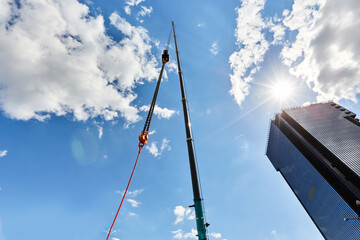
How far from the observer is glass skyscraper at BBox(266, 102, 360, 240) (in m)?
96.9

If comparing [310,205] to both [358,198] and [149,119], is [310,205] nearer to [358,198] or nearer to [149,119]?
[358,198]

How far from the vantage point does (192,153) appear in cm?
1081

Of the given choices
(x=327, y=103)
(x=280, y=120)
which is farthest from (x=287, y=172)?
(x=327, y=103)

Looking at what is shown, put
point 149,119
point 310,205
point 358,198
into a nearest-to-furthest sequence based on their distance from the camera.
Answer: point 149,119, point 358,198, point 310,205

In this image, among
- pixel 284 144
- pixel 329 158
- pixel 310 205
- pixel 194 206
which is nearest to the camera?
pixel 194 206

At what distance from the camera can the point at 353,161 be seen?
98.1 m

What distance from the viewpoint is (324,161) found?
10550cm

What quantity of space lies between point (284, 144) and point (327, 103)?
49185mm

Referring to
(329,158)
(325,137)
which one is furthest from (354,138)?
(329,158)

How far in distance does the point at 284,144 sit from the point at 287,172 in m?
26.8

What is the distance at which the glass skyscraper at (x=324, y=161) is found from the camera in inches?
3814

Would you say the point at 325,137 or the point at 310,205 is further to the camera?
the point at 310,205

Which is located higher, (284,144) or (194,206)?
(284,144)

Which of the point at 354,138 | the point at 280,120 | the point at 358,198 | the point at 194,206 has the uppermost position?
the point at 280,120
